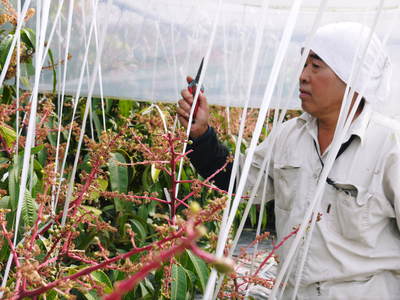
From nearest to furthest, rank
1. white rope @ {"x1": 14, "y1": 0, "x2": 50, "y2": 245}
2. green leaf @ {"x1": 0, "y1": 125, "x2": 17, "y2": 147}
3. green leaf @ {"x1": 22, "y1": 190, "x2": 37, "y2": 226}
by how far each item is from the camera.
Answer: white rope @ {"x1": 14, "y1": 0, "x2": 50, "y2": 245} < green leaf @ {"x1": 22, "y1": 190, "x2": 37, "y2": 226} < green leaf @ {"x1": 0, "y1": 125, "x2": 17, "y2": 147}

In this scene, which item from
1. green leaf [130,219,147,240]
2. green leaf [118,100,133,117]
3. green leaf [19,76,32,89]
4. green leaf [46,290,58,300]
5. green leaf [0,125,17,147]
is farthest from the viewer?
green leaf [118,100,133,117]

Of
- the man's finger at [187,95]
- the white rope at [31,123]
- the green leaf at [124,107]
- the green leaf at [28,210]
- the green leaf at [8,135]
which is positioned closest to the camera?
the white rope at [31,123]

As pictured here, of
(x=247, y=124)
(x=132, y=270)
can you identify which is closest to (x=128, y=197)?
(x=132, y=270)

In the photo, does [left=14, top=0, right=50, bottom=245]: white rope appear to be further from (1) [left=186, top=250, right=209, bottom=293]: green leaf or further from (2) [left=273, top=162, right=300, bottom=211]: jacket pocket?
(2) [left=273, top=162, right=300, bottom=211]: jacket pocket

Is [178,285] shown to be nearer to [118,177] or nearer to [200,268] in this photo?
[200,268]

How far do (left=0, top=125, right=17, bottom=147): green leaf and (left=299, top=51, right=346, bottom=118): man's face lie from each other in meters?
0.72

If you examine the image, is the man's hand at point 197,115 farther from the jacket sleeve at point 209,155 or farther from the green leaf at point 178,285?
the green leaf at point 178,285

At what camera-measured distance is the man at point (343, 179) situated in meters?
1.25

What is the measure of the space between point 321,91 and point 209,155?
1.09 feet

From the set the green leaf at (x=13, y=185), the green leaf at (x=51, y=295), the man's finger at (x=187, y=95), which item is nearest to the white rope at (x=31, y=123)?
the green leaf at (x=51, y=295)

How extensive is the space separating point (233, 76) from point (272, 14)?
0.23 meters

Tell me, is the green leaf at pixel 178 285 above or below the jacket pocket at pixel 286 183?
below

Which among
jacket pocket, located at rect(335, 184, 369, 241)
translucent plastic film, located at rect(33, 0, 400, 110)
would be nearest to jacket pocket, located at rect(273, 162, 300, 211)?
jacket pocket, located at rect(335, 184, 369, 241)

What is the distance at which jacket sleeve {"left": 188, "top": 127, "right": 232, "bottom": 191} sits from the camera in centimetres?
136
